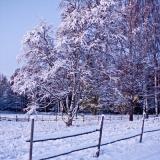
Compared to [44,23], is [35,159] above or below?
below

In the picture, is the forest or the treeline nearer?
the forest

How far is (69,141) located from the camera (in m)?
10.1

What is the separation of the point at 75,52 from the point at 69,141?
8902 mm

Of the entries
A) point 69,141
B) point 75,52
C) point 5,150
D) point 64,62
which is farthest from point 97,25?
point 5,150

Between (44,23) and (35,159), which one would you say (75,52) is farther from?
(35,159)

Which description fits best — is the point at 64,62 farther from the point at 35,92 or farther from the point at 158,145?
the point at 158,145

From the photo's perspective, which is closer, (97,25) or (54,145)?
(54,145)

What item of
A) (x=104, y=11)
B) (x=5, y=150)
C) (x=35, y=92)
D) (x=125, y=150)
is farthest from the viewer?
(x=35, y=92)

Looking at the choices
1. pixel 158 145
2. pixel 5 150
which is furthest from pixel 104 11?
pixel 5 150

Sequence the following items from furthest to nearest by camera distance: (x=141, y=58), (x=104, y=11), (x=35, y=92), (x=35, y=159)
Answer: (x=141, y=58), (x=35, y=92), (x=104, y=11), (x=35, y=159)

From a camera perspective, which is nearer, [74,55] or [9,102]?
[74,55]

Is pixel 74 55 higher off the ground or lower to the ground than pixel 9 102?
higher

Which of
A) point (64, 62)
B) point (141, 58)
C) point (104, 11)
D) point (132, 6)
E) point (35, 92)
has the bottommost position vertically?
point (35, 92)

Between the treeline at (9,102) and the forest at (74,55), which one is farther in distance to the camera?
the treeline at (9,102)
